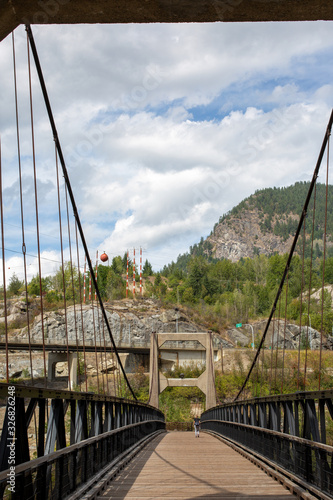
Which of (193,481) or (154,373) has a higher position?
(193,481)

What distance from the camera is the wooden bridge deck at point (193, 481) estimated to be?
13.5 feet

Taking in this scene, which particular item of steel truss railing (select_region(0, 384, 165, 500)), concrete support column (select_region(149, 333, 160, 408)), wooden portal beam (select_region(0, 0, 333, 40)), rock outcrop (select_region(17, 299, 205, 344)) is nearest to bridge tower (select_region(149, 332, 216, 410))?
concrete support column (select_region(149, 333, 160, 408))

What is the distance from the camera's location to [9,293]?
6500cm

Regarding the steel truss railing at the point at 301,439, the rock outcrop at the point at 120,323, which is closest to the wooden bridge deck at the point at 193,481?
the steel truss railing at the point at 301,439

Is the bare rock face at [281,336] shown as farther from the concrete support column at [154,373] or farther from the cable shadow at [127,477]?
the cable shadow at [127,477]

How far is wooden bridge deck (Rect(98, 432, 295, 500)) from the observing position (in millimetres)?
4125

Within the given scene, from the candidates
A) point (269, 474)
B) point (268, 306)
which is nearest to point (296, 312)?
point (268, 306)

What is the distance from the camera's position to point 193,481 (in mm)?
Result: 4820

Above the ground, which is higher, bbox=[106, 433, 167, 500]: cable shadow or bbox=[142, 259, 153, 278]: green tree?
bbox=[142, 259, 153, 278]: green tree

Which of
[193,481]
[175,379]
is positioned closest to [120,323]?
[175,379]

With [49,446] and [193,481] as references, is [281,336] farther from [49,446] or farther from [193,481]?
[49,446]

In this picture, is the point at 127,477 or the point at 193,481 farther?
the point at 127,477

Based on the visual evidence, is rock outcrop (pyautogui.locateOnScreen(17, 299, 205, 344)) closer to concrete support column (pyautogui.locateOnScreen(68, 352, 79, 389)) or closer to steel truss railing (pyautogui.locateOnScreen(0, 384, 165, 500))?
concrete support column (pyautogui.locateOnScreen(68, 352, 79, 389))

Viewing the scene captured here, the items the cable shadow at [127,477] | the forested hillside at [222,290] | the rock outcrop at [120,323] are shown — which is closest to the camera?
the cable shadow at [127,477]
